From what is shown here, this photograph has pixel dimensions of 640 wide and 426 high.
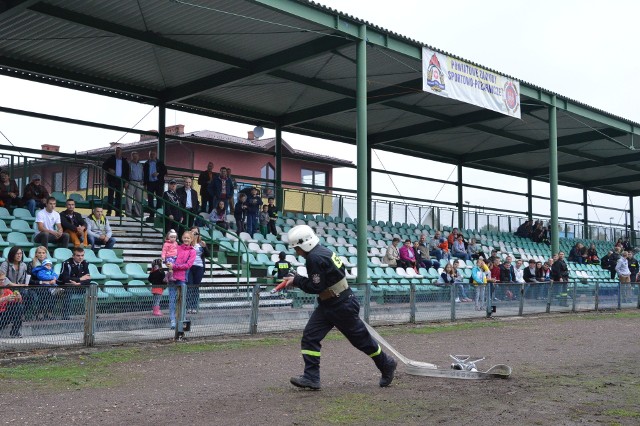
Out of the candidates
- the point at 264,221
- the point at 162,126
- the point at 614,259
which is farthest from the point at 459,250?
the point at 162,126

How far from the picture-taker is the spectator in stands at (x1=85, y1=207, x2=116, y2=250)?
16281mm

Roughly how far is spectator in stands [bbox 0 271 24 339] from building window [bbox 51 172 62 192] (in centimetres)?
938

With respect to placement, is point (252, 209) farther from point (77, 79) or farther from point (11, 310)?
point (11, 310)

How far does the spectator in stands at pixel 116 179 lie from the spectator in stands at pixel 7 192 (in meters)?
2.73

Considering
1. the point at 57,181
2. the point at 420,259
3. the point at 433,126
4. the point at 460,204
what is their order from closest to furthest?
1. the point at 57,181
2. the point at 420,259
3. the point at 433,126
4. the point at 460,204

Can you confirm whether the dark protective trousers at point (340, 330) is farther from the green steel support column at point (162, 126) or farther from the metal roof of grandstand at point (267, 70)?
the green steel support column at point (162, 126)

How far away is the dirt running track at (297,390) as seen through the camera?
21.1 feet

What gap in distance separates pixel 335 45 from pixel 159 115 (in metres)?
7.50

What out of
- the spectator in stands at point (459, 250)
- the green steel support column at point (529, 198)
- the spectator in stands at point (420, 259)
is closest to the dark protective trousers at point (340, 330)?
the spectator in stands at point (420, 259)

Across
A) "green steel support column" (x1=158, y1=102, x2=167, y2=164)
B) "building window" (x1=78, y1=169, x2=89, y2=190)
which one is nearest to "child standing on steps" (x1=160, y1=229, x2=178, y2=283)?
"building window" (x1=78, y1=169, x2=89, y2=190)

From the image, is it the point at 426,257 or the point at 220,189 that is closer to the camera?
the point at 220,189

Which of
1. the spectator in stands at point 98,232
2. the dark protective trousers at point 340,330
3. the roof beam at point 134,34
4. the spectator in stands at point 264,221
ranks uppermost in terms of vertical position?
the roof beam at point 134,34

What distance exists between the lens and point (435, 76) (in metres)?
19.9

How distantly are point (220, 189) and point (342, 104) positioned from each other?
20.8 feet
